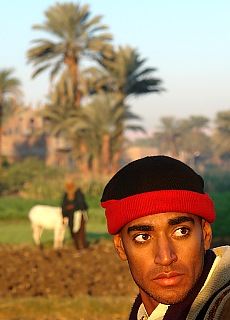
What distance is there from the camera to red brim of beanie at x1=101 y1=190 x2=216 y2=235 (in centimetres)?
217

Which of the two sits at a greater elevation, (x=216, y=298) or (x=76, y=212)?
(x=216, y=298)

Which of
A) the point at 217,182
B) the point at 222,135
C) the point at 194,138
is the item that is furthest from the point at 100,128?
the point at 194,138

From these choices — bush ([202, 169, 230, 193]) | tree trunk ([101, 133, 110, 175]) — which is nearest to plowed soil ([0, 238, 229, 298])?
bush ([202, 169, 230, 193])

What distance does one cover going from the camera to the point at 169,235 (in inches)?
87.0

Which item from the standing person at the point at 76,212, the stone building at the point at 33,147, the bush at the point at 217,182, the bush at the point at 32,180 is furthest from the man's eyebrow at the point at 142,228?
the stone building at the point at 33,147

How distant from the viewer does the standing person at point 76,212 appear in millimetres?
17656

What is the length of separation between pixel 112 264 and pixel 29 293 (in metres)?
3.42

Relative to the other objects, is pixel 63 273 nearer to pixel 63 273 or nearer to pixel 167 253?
pixel 63 273

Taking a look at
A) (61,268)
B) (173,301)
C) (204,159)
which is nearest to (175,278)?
(173,301)

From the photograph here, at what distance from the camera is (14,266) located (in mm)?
15336

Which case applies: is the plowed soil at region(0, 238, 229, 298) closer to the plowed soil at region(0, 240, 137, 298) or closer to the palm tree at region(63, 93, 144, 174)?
the plowed soil at region(0, 240, 137, 298)

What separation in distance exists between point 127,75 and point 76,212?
30.4 m

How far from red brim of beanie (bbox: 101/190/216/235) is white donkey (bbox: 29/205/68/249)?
1684 centimetres

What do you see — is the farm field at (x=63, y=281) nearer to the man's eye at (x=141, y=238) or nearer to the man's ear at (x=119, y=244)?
the man's ear at (x=119, y=244)
